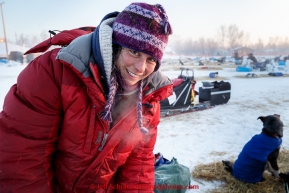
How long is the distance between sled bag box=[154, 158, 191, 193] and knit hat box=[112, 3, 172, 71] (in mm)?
1836

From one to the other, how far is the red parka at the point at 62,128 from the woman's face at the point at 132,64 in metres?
0.16

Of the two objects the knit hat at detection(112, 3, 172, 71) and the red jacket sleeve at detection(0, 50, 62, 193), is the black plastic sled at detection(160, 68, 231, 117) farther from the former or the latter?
the red jacket sleeve at detection(0, 50, 62, 193)

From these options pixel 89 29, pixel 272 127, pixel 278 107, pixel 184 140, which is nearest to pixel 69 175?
pixel 89 29

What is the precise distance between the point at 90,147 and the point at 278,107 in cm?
A: 798

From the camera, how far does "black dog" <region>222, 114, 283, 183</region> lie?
3.09 metres

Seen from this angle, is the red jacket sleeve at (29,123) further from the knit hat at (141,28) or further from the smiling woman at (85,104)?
the knit hat at (141,28)

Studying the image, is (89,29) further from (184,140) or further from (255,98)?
(255,98)

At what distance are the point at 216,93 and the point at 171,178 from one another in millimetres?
5740

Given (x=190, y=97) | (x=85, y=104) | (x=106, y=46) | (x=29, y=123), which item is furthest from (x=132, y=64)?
(x=190, y=97)

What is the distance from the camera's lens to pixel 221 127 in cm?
567

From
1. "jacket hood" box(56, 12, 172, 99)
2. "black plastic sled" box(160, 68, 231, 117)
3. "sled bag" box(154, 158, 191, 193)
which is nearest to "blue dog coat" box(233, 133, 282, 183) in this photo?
"sled bag" box(154, 158, 191, 193)

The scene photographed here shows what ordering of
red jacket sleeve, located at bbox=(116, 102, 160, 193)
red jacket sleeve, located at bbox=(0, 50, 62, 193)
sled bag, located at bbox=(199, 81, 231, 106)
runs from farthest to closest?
sled bag, located at bbox=(199, 81, 231, 106) < red jacket sleeve, located at bbox=(116, 102, 160, 193) < red jacket sleeve, located at bbox=(0, 50, 62, 193)

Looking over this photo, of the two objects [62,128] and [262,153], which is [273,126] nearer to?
[262,153]

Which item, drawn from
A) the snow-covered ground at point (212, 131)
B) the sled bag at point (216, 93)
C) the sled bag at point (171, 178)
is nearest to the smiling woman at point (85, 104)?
the sled bag at point (171, 178)
